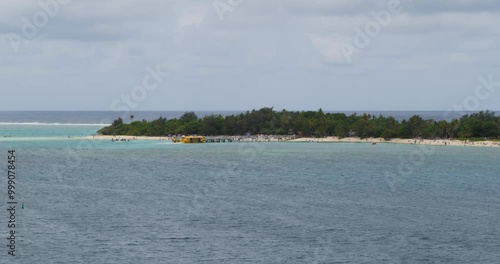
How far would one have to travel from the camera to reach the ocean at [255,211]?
178 ft

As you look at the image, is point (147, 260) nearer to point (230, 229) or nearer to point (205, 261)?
point (205, 261)

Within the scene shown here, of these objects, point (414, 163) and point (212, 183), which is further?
point (414, 163)

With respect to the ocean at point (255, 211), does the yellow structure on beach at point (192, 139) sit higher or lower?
higher

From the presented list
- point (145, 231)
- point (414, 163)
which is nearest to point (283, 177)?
point (414, 163)

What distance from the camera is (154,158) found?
138 m

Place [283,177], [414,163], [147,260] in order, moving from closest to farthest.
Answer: [147,260] < [283,177] < [414,163]

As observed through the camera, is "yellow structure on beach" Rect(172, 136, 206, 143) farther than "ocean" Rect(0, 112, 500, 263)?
Yes

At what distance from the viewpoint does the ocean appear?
54375 millimetres

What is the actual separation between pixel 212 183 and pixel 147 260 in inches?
1763

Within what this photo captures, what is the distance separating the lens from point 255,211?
71562 millimetres

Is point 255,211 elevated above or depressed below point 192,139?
below

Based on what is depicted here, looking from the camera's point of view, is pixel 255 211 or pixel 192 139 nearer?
pixel 255 211

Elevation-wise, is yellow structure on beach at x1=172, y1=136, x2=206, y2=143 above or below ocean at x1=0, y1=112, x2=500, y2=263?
above

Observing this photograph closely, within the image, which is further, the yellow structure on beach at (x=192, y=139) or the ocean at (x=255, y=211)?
the yellow structure on beach at (x=192, y=139)
